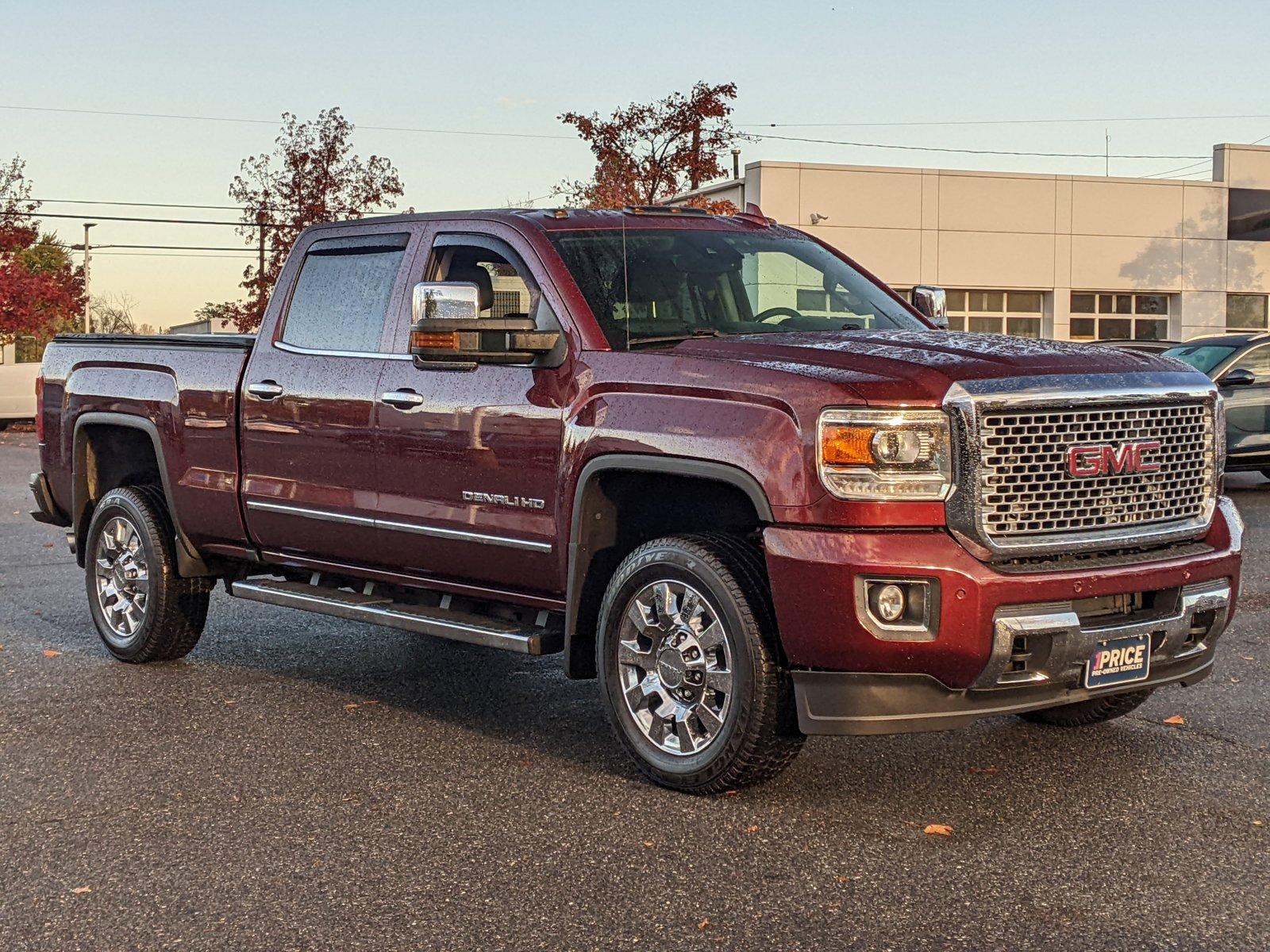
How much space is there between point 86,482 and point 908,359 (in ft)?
16.9

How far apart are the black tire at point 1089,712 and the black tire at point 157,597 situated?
4172mm

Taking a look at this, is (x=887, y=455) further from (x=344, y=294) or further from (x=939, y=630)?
(x=344, y=294)

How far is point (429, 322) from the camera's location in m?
6.13

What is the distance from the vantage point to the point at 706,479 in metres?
5.64

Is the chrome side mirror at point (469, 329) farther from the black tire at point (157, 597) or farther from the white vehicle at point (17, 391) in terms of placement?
the white vehicle at point (17, 391)

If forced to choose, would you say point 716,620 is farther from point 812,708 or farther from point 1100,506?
point 1100,506

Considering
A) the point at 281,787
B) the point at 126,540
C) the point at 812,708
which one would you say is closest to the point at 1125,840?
the point at 812,708

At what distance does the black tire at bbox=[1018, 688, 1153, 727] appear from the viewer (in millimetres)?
6500

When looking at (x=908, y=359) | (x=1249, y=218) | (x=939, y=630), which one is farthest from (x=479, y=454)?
(x=1249, y=218)

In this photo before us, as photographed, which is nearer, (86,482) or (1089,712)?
(1089,712)

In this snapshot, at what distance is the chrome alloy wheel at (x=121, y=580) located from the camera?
838 centimetres

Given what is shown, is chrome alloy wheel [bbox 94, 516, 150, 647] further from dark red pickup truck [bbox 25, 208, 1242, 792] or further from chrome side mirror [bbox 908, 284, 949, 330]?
chrome side mirror [bbox 908, 284, 949, 330]

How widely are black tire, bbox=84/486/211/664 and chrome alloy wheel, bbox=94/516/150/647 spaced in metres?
0.01

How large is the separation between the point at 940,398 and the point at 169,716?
3740 millimetres
